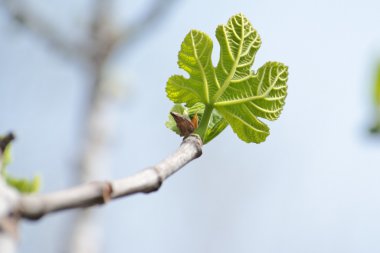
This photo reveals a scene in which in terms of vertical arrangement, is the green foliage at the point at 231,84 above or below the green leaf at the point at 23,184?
above

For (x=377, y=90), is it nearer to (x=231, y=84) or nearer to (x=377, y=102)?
(x=377, y=102)

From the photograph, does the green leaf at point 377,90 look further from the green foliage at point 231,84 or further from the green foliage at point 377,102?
the green foliage at point 231,84

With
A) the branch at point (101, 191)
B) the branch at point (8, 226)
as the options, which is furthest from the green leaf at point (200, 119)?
the branch at point (8, 226)

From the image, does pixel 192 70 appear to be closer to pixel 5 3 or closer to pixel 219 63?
pixel 219 63

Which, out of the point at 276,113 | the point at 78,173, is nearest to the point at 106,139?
the point at 78,173

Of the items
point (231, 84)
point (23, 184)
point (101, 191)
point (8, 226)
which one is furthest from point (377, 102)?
point (8, 226)

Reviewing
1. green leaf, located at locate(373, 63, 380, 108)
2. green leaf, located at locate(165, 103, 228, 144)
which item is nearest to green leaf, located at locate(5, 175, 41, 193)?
green leaf, located at locate(165, 103, 228, 144)
